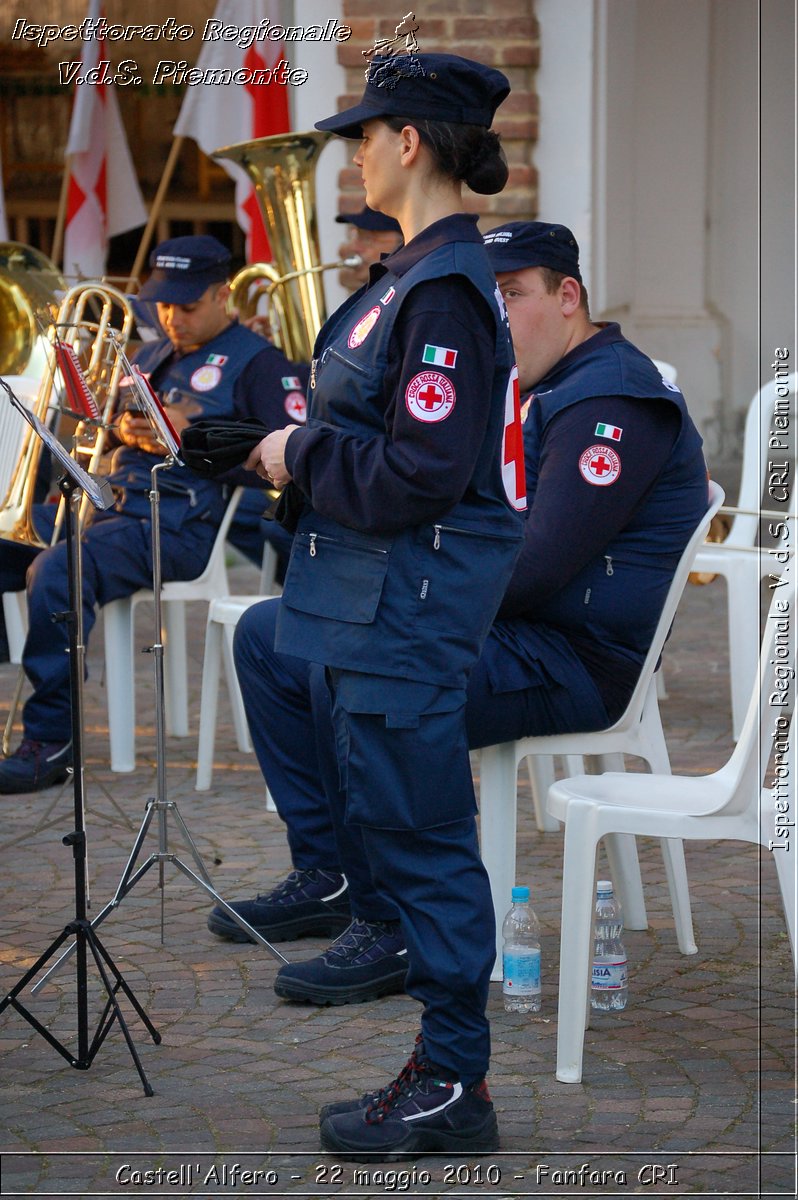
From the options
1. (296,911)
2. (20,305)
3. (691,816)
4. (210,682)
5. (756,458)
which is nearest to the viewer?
(691,816)

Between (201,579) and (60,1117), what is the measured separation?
2715 millimetres

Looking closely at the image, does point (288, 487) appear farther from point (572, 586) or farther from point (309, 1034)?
point (309, 1034)

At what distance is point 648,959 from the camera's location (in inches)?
155

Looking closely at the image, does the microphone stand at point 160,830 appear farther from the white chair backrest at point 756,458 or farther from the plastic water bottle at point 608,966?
the white chair backrest at point 756,458

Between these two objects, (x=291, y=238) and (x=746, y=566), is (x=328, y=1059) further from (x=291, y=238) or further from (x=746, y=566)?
(x=291, y=238)

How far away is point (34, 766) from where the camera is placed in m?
5.47

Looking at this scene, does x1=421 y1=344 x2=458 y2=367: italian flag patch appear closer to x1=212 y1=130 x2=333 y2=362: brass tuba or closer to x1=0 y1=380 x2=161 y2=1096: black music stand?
x1=0 y1=380 x2=161 y2=1096: black music stand

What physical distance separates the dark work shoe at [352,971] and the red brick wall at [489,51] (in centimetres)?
454

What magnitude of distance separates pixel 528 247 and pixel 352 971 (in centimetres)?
164

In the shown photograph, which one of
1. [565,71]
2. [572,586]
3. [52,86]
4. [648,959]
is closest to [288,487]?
[572,586]

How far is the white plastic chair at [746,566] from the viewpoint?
557 cm

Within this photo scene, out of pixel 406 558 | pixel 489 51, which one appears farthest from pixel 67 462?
pixel 489 51

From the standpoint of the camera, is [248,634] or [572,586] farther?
[248,634]

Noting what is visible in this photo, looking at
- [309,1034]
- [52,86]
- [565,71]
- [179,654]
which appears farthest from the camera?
[52,86]
